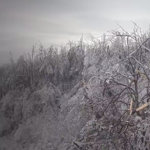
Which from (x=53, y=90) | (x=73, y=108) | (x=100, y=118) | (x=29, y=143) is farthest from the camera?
(x=53, y=90)

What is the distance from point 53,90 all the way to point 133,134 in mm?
2758

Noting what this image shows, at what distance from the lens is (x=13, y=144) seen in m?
4.55

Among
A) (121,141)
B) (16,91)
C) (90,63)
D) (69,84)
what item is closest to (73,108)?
(90,63)

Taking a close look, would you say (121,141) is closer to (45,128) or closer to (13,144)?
(45,128)

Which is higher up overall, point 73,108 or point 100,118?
point 100,118

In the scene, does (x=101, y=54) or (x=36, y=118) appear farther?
(x=36, y=118)

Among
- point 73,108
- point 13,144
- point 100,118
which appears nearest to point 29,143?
point 13,144

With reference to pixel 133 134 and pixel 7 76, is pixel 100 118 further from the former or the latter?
pixel 7 76

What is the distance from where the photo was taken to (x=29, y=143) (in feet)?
14.2

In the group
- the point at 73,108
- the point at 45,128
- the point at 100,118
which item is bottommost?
the point at 45,128

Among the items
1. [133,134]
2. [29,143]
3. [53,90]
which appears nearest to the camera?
[133,134]

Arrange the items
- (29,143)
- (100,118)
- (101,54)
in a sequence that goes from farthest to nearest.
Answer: (29,143) < (101,54) < (100,118)

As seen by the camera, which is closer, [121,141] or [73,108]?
[121,141]

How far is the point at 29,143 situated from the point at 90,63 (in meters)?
1.49
